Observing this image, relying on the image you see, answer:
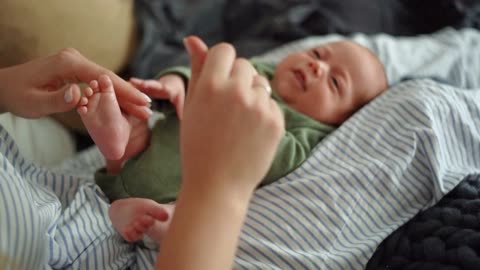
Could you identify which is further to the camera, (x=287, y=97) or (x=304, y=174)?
(x=287, y=97)

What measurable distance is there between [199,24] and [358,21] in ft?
1.42

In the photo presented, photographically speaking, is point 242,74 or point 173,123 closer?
point 242,74

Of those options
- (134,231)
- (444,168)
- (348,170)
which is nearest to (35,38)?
(134,231)

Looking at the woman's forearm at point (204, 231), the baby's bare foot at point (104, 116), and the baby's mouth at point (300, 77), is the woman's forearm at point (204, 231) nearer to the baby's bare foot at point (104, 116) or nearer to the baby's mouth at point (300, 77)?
the baby's bare foot at point (104, 116)

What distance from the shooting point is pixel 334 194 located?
0.82 meters

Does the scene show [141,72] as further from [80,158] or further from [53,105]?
[53,105]

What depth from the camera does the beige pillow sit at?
2.98ft

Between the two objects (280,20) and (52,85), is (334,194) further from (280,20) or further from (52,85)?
(280,20)

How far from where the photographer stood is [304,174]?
2.85ft

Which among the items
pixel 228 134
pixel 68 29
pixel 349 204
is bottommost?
pixel 349 204

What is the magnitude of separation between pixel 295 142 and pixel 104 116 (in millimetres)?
383

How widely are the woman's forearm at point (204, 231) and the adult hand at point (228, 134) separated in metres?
0.01

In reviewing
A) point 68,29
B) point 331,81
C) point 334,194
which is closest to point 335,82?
point 331,81

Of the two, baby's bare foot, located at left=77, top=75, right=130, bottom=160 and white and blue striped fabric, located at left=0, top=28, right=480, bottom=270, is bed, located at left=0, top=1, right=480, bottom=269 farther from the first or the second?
baby's bare foot, located at left=77, top=75, right=130, bottom=160
